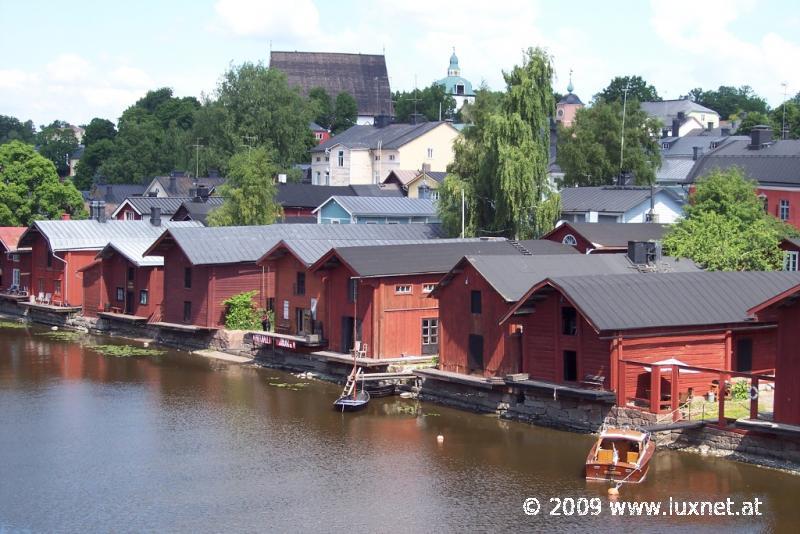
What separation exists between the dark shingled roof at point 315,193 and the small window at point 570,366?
167 feet

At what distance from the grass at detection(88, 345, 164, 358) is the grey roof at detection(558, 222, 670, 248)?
71.9ft

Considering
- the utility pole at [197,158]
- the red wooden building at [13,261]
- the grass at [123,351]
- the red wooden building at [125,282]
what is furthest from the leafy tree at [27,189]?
the grass at [123,351]

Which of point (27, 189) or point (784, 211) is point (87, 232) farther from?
point (784, 211)

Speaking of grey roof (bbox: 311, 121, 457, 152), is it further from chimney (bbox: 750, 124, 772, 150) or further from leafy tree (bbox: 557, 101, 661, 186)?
chimney (bbox: 750, 124, 772, 150)

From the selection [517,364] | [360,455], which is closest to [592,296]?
[517,364]

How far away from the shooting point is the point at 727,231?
53094mm

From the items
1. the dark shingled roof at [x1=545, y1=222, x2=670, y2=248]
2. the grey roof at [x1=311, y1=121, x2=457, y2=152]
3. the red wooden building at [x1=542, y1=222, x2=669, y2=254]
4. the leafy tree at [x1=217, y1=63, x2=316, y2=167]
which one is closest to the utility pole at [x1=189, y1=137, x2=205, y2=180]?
the leafy tree at [x1=217, y1=63, x2=316, y2=167]

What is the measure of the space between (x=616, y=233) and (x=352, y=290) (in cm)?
1592

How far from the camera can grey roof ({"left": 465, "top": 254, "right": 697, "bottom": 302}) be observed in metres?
43.1

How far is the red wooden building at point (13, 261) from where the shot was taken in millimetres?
74875

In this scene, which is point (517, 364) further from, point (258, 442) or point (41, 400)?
point (41, 400)

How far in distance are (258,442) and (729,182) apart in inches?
1208

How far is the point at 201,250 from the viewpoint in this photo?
5978cm

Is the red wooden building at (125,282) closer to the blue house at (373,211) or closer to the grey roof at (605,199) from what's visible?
the blue house at (373,211)
